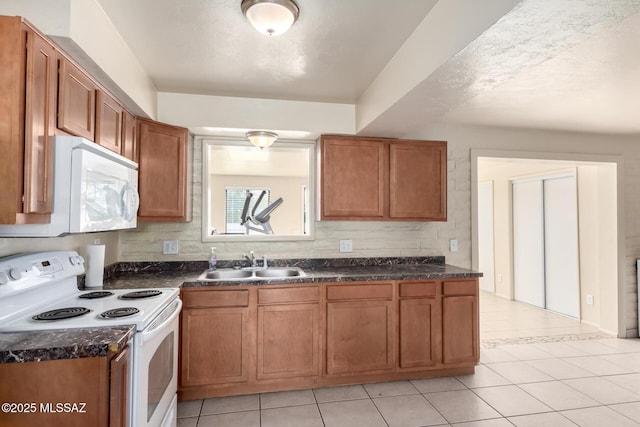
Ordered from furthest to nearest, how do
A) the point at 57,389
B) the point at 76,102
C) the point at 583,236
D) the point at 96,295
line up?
the point at 583,236
the point at 96,295
the point at 76,102
the point at 57,389

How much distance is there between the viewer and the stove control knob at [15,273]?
1.53m

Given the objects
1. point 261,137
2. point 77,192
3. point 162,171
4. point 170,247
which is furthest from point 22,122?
point 170,247

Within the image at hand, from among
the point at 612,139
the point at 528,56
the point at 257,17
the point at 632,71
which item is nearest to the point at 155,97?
the point at 257,17

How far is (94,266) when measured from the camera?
229 cm

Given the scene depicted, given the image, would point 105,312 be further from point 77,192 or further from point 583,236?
point 583,236

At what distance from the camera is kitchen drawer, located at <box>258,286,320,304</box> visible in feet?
8.44

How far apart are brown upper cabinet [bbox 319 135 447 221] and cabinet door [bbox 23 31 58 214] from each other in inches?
76.8

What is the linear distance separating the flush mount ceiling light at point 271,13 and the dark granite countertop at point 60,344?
1.54m

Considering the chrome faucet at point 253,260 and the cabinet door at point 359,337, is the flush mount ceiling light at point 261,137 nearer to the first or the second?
the chrome faucet at point 253,260

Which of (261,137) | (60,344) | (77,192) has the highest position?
(261,137)

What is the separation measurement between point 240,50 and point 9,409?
2.06 m

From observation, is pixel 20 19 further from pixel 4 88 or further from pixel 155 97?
pixel 155 97

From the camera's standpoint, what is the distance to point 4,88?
1.30 meters

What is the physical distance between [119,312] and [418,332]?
85.8 inches
